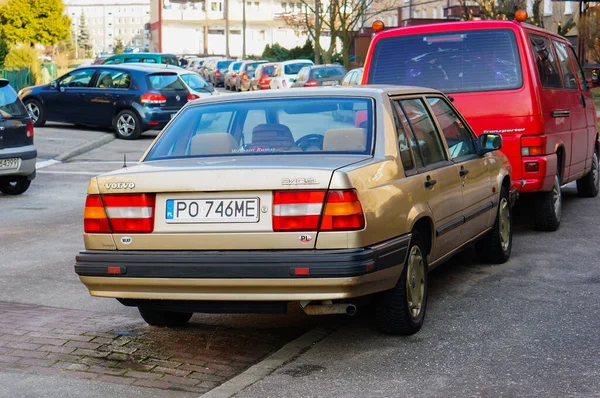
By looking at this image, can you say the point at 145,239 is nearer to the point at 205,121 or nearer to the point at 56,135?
the point at 205,121

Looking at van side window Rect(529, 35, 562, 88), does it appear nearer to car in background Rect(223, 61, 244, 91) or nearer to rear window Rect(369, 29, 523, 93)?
rear window Rect(369, 29, 523, 93)

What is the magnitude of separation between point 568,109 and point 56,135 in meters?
15.6

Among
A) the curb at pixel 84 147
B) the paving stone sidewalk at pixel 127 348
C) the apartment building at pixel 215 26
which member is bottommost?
the curb at pixel 84 147

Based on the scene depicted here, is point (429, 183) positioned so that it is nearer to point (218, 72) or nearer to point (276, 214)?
point (276, 214)

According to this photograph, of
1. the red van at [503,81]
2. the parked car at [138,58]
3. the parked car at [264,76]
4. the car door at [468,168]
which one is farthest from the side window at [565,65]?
the parked car at [264,76]

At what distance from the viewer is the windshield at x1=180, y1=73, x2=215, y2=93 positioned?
26984 mm

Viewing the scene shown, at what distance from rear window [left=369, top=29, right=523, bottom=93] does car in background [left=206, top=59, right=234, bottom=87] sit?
56.5m

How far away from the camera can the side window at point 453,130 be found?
26.1 ft

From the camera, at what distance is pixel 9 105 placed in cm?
1441

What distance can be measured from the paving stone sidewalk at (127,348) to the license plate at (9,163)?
23.0 ft

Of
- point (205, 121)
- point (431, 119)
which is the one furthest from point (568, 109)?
point (205, 121)

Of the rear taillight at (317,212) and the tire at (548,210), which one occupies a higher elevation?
the rear taillight at (317,212)

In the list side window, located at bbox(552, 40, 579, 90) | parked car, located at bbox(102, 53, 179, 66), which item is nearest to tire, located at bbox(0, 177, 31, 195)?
side window, located at bbox(552, 40, 579, 90)

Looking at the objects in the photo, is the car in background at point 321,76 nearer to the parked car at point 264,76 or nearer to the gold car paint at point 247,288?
the parked car at point 264,76
